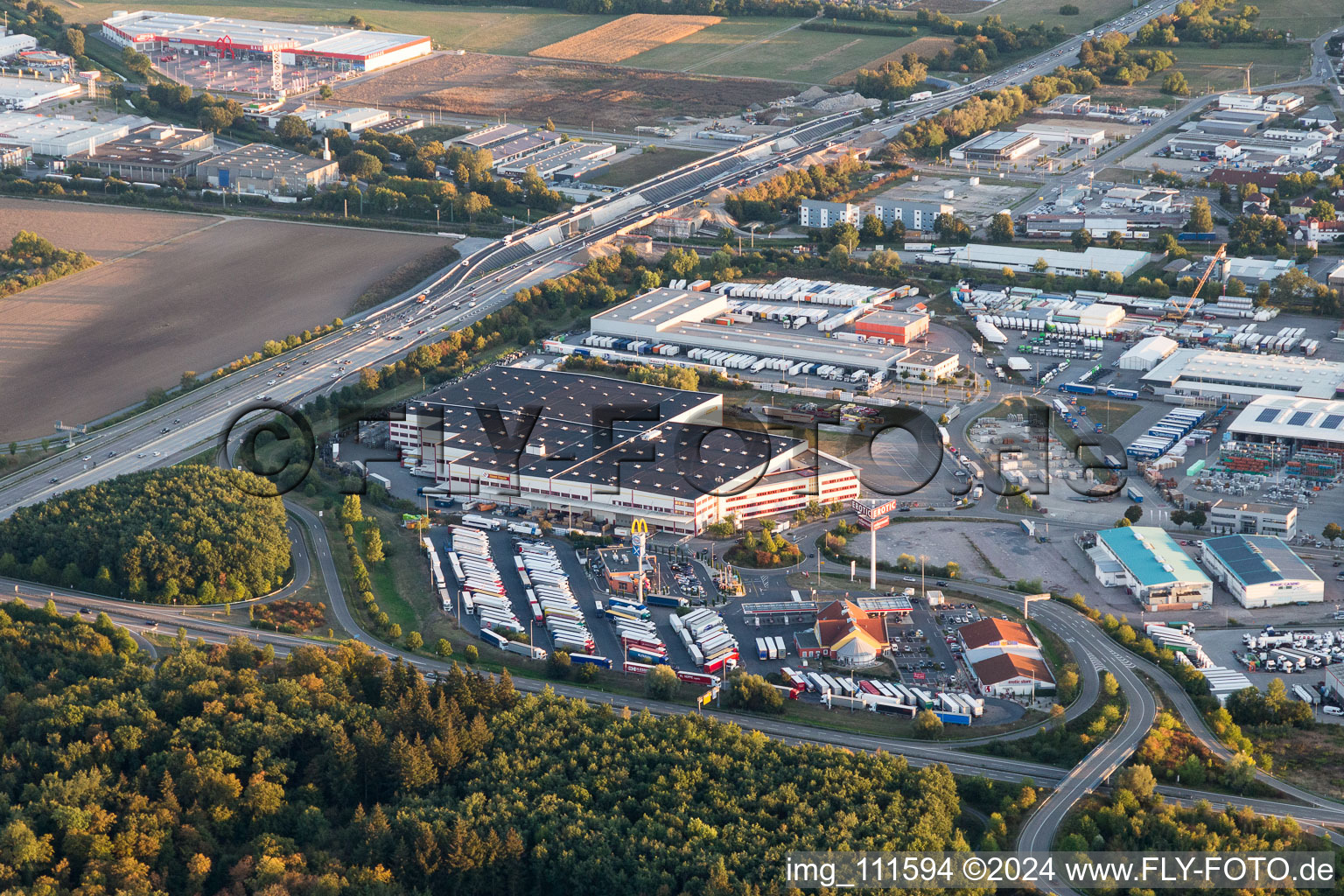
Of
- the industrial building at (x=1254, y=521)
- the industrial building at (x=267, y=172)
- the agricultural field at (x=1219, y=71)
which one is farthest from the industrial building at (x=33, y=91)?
the industrial building at (x=1254, y=521)

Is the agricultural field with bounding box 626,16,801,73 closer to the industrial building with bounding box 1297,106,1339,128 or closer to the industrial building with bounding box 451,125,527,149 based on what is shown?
the industrial building with bounding box 451,125,527,149

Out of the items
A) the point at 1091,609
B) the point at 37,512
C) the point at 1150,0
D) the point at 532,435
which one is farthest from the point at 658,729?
the point at 1150,0

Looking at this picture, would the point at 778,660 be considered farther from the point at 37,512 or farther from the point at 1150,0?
the point at 1150,0

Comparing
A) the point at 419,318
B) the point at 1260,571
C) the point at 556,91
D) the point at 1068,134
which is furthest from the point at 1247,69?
the point at 1260,571

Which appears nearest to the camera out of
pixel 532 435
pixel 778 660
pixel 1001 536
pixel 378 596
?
pixel 778 660

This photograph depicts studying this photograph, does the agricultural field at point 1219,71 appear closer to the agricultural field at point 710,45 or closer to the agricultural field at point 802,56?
the agricultural field at point 802,56

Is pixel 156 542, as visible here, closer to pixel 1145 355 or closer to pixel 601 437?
pixel 601 437

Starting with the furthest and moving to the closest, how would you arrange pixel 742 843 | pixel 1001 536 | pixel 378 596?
pixel 1001 536 < pixel 378 596 < pixel 742 843
